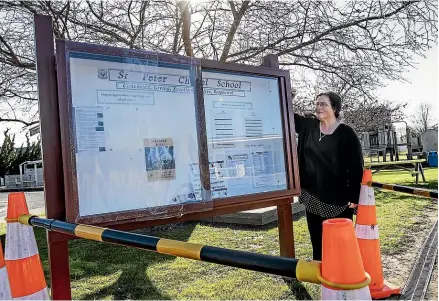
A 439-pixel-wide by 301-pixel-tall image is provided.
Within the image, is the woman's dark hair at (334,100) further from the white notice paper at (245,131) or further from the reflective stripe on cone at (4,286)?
the reflective stripe on cone at (4,286)

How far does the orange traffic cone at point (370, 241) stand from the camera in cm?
328

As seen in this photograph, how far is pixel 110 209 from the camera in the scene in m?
2.54

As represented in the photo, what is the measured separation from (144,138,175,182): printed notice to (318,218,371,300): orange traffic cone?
1788mm

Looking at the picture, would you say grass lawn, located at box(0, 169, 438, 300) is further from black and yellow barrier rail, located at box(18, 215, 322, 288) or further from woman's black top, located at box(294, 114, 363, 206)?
black and yellow barrier rail, located at box(18, 215, 322, 288)

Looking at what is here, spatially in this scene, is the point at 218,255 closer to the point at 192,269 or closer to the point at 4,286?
the point at 4,286

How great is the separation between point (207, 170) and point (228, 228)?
350 cm

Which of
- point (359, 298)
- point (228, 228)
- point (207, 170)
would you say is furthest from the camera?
point (228, 228)

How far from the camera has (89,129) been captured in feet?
8.15

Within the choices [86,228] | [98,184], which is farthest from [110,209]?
[86,228]

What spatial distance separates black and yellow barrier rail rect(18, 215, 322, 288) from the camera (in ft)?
3.69

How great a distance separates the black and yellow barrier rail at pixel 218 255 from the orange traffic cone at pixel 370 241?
236 centimetres

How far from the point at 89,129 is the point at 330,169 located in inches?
83.8

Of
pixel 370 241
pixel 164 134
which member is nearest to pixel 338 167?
pixel 370 241

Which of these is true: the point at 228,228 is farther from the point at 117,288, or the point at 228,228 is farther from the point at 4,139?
the point at 4,139
